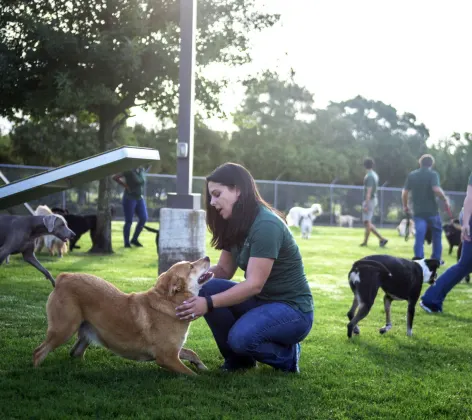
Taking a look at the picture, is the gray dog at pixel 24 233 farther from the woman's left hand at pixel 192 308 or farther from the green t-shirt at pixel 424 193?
the green t-shirt at pixel 424 193

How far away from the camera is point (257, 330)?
177 inches

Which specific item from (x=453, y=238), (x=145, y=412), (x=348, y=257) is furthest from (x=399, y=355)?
(x=453, y=238)

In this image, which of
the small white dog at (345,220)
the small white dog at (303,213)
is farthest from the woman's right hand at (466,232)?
the small white dog at (345,220)

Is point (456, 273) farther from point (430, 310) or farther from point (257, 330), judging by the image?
point (257, 330)

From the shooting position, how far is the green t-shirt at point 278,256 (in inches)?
173

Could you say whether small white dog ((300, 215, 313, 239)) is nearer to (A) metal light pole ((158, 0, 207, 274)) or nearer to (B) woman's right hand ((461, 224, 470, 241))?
(A) metal light pole ((158, 0, 207, 274))

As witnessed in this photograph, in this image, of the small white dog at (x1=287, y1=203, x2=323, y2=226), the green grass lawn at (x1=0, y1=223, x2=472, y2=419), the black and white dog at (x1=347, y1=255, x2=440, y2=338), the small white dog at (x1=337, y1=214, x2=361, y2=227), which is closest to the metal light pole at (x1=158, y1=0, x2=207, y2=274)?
the green grass lawn at (x1=0, y1=223, x2=472, y2=419)

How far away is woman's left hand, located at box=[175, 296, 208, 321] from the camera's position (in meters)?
4.31

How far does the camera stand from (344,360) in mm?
5395

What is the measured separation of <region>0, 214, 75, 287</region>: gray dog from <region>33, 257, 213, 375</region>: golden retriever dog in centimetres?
425

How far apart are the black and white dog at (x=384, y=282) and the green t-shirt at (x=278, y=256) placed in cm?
172

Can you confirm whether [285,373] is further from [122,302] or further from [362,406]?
[122,302]

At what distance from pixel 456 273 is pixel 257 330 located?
4155 mm

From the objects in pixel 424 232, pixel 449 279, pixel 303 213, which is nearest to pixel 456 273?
pixel 449 279
